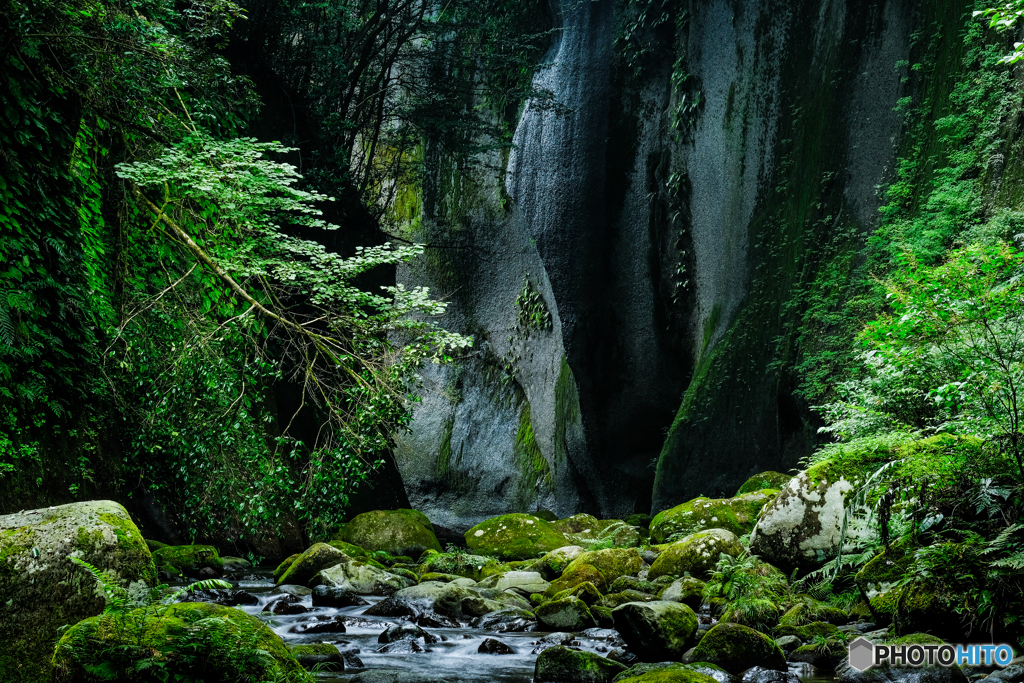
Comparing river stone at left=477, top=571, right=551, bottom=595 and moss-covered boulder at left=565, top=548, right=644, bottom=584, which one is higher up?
moss-covered boulder at left=565, top=548, right=644, bottom=584

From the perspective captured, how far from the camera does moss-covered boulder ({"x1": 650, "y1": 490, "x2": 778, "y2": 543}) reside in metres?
9.59

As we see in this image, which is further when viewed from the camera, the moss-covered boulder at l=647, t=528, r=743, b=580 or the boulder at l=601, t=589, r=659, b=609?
the moss-covered boulder at l=647, t=528, r=743, b=580

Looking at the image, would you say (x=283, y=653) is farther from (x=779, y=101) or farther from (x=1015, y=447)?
(x=779, y=101)

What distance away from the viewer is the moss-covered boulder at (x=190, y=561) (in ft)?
29.7

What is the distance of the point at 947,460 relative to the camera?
4602 millimetres

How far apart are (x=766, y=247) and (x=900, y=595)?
8768mm

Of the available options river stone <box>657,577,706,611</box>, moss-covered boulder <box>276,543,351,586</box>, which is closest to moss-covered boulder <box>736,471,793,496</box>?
river stone <box>657,577,706,611</box>

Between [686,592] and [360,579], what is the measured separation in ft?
13.1

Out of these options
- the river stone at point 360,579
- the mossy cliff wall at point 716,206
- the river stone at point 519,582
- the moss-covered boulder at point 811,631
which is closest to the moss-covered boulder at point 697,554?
the river stone at point 519,582

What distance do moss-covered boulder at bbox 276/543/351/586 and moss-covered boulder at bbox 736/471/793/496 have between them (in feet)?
19.0

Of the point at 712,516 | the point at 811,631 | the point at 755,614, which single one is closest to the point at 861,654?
the point at 811,631

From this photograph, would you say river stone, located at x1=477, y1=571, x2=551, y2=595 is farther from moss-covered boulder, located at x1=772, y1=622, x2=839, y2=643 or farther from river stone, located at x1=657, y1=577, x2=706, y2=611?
moss-covered boulder, located at x1=772, y1=622, x2=839, y2=643

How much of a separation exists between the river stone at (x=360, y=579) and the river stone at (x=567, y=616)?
8.46 ft

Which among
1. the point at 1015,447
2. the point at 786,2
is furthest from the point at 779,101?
the point at 1015,447
